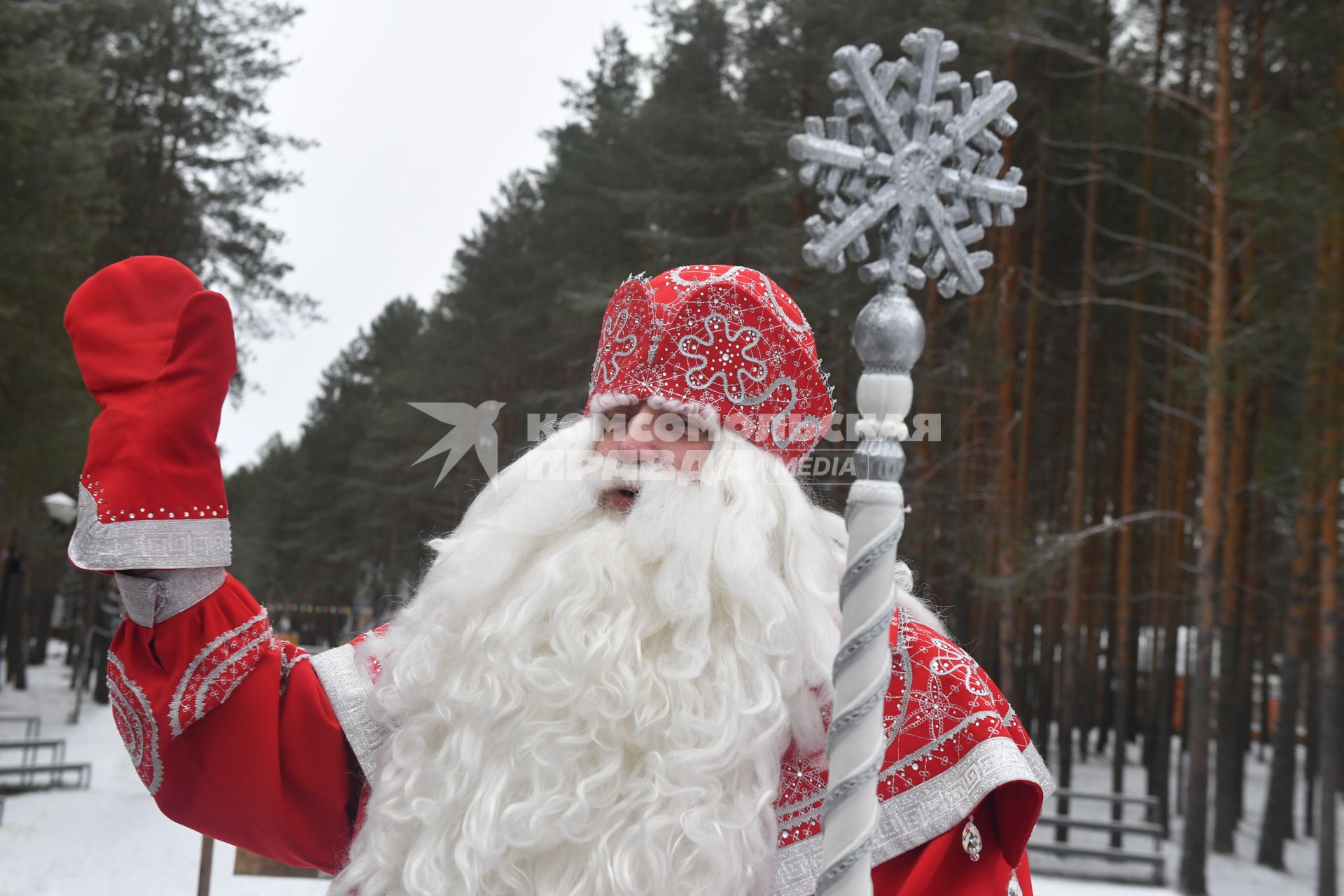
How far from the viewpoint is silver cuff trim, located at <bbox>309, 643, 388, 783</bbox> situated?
2076 mm

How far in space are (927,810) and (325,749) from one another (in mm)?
1060

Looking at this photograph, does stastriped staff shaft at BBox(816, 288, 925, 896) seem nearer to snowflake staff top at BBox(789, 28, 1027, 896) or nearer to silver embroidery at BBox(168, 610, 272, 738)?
snowflake staff top at BBox(789, 28, 1027, 896)

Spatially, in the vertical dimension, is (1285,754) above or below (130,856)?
above

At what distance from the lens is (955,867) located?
185cm

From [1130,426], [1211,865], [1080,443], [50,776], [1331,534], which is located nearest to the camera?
[1331,534]

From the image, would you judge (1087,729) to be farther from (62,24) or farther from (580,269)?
(62,24)

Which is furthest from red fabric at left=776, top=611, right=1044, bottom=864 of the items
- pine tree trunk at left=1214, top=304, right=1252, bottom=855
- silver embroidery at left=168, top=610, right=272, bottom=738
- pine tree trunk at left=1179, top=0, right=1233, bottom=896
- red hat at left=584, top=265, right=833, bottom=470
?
pine tree trunk at left=1214, top=304, right=1252, bottom=855

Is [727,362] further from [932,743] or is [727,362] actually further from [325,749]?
[325,749]

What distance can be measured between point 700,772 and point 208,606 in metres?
0.86

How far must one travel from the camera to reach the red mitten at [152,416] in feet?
5.90

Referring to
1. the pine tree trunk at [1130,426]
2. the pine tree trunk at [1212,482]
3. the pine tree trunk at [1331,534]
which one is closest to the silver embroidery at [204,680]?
the pine tree trunk at [1331,534]

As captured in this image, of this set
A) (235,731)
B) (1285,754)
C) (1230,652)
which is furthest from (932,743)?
(1285,754)

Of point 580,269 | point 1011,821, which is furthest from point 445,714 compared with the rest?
point 580,269

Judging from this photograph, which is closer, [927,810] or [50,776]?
[927,810]
